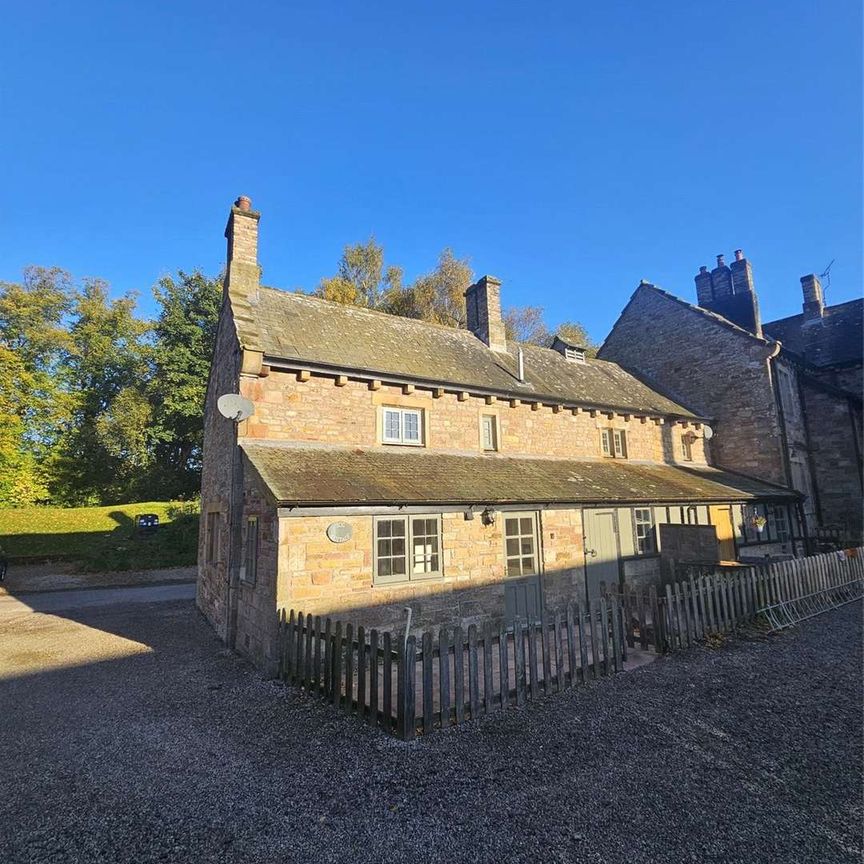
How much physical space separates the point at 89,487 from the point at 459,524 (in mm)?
32745

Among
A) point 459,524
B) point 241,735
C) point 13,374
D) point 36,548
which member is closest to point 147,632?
point 241,735

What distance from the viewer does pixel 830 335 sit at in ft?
82.3

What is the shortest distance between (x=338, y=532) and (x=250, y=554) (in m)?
2.30

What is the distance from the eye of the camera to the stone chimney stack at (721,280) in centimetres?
2492

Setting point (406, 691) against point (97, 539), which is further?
point (97, 539)

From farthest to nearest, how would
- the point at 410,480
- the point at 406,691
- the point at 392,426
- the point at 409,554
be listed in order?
the point at 392,426, the point at 410,480, the point at 409,554, the point at 406,691

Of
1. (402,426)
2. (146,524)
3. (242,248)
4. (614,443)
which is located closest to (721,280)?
(614,443)

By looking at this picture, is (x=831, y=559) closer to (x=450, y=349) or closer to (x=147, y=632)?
(x=450, y=349)

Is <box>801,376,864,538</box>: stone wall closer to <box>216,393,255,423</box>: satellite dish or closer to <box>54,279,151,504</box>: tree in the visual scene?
<box>216,393,255,423</box>: satellite dish

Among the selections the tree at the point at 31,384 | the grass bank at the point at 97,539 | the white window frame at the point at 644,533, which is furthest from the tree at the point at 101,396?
the white window frame at the point at 644,533

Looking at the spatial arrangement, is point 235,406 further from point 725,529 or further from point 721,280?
point 721,280

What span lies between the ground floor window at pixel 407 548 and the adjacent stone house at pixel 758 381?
49.6ft

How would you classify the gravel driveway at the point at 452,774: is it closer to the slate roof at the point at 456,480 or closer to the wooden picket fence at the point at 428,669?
the wooden picket fence at the point at 428,669

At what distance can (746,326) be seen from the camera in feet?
76.6
